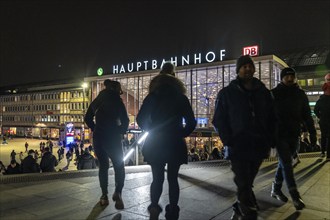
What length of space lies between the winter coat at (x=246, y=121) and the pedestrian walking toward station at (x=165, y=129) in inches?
17.7

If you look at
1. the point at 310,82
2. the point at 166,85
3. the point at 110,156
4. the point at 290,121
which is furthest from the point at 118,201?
the point at 310,82

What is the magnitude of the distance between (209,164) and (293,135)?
168 inches

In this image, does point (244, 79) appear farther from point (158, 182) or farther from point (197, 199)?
point (197, 199)

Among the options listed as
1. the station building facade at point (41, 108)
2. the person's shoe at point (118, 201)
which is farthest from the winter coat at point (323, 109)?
the station building facade at point (41, 108)

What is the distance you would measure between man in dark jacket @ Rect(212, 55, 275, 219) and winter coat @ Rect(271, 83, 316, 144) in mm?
1113

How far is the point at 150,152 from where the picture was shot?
314 cm

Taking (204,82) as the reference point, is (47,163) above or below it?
below

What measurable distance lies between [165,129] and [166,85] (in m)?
0.52

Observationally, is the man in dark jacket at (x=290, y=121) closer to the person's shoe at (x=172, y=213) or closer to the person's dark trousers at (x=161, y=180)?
the person's dark trousers at (x=161, y=180)

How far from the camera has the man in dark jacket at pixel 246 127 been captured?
2852 mm

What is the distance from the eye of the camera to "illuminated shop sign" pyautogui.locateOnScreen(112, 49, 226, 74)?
32094 millimetres

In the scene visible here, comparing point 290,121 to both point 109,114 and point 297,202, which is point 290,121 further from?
point 109,114

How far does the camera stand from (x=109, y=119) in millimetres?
4059

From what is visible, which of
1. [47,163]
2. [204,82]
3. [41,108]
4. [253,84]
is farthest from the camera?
[41,108]
